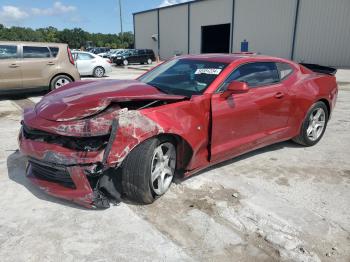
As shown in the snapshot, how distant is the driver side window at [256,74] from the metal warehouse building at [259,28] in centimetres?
2169

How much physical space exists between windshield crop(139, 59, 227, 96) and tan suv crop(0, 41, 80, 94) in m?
6.16

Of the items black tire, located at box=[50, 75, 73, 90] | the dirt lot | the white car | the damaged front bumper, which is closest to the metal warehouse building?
the white car

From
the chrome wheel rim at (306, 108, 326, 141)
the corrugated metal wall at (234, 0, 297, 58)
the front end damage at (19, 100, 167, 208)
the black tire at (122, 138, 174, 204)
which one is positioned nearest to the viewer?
the front end damage at (19, 100, 167, 208)

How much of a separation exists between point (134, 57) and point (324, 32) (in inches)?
621

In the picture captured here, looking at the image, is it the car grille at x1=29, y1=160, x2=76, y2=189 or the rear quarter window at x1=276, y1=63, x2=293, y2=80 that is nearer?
the car grille at x1=29, y1=160, x2=76, y2=189

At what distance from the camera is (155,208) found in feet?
10.8

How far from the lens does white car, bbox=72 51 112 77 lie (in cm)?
1638

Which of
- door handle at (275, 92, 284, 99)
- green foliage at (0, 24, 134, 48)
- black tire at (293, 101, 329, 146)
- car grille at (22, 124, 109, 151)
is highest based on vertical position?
green foliage at (0, 24, 134, 48)

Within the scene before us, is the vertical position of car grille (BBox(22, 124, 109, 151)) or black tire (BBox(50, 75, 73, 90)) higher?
car grille (BBox(22, 124, 109, 151))

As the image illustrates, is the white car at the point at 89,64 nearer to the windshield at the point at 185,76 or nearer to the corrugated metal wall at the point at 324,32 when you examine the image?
the windshield at the point at 185,76

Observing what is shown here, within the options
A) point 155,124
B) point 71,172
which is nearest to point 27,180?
point 71,172

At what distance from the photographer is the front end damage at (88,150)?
115 inches

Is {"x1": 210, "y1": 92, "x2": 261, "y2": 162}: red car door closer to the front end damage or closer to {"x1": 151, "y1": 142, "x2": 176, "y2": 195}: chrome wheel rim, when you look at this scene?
{"x1": 151, "y1": 142, "x2": 176, "y2": 195}: chrome wheel rim

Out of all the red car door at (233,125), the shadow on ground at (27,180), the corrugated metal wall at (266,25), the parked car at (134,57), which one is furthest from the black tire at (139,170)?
the parked car at (134,57)
